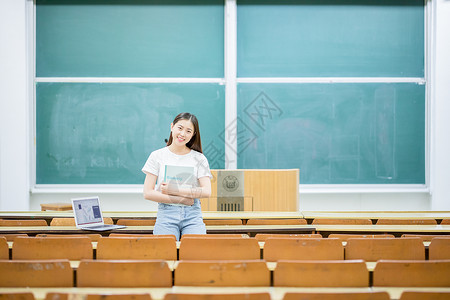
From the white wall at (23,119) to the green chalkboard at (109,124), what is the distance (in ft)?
0.75

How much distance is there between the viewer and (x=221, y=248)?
2.29 m

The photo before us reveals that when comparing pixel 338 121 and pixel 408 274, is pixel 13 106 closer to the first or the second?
pixel 338 121

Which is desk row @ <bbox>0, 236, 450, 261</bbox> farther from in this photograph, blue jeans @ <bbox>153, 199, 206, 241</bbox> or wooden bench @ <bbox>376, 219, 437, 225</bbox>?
wooden bench @ <bbox>376, 219, 437, 225</bbox>

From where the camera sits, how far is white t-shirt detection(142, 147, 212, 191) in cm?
287

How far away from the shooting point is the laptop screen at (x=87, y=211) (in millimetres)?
2944

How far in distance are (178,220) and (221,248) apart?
591 millimetres

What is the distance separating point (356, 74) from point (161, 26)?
3.03 meters

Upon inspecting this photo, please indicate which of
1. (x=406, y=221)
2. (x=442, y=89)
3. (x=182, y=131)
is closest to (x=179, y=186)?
(x=182, y=131)

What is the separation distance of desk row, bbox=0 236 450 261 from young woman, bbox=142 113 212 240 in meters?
0.44

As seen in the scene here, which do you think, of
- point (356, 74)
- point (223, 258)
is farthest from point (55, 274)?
point (356, 74)

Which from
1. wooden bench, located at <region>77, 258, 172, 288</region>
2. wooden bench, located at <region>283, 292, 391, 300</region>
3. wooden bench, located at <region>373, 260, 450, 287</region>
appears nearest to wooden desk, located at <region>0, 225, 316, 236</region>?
wooden bench, located at <region>77, 258, 172, 288</region>

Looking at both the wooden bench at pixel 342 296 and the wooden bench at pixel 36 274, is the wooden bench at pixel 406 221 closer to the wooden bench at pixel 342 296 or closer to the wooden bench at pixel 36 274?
the wooden bench at pixel 342 296

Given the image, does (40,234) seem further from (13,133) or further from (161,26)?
(161,26)

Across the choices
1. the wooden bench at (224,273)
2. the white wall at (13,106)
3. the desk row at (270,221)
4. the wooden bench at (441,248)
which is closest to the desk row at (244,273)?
the wooden bench at (224,273)
